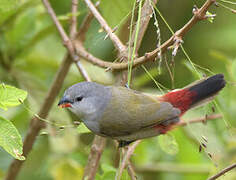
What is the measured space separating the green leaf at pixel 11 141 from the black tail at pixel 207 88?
0.80m

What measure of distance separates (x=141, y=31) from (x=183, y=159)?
149 cm

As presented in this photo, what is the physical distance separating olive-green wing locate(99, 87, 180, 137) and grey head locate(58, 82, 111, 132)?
41 mm

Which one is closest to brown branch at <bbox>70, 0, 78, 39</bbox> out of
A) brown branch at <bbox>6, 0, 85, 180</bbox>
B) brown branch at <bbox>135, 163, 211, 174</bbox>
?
brown branch at <bbox>6, 0, 85, 180</bbox>

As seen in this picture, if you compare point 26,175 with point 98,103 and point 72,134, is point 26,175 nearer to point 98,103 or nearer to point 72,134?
point 72,134

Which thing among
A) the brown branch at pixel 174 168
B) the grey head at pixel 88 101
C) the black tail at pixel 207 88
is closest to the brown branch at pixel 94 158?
the grey head at pixel 88 101

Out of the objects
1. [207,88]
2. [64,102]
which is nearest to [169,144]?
[207,88]

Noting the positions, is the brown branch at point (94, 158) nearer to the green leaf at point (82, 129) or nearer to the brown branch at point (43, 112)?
the green leaf at point (82, 129)

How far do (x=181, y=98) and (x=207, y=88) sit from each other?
0.15m

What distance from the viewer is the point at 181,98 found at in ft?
6.95

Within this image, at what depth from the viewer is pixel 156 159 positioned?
359cm

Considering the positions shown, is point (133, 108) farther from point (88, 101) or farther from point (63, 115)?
point (63, 115)

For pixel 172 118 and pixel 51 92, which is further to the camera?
pixel 51 92

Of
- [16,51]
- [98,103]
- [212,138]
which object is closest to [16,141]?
[98,103]

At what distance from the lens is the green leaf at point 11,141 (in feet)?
5.60
